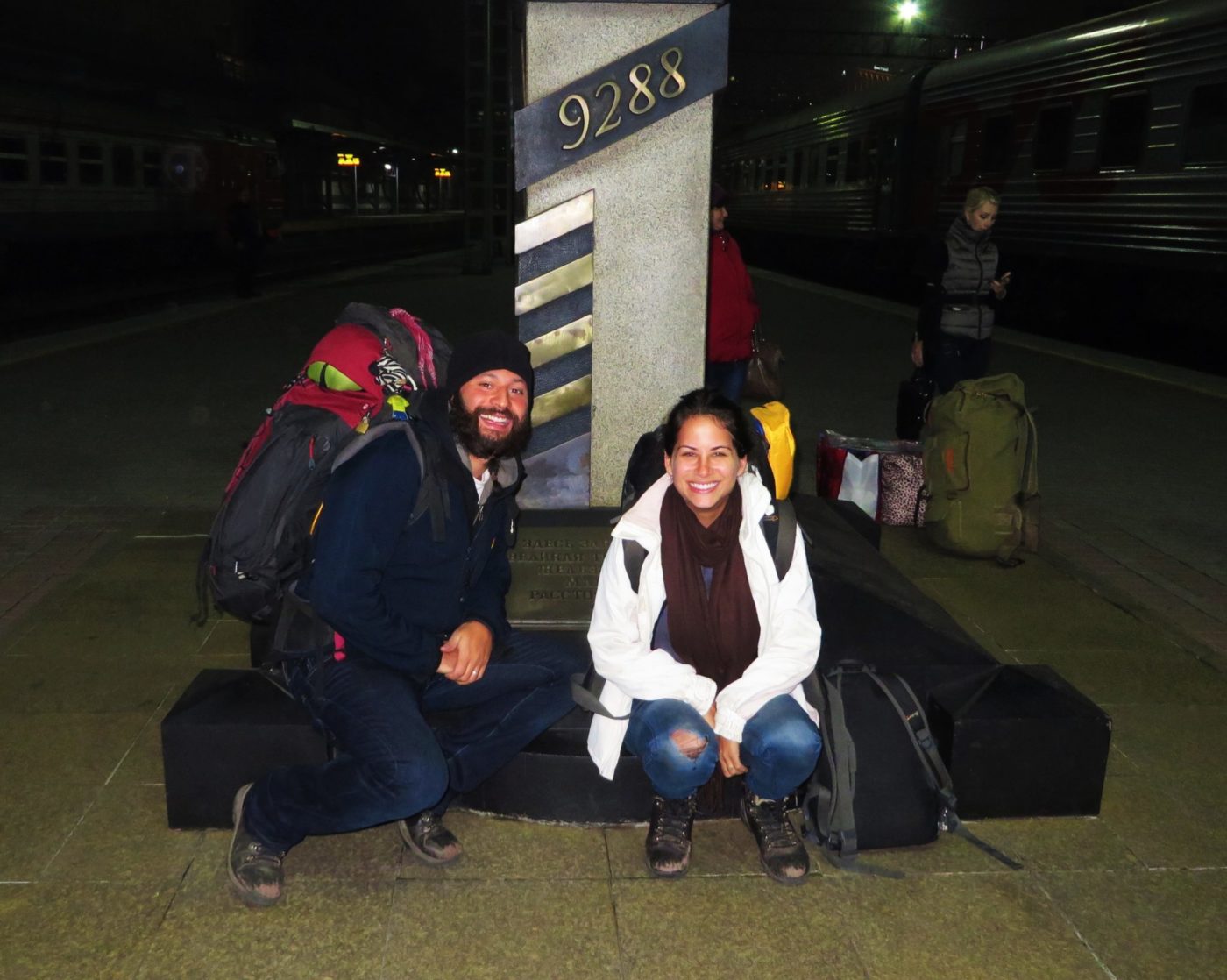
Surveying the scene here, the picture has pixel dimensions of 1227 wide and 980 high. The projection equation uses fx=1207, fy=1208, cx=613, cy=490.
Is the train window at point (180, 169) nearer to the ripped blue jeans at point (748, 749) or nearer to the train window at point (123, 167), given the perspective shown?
the train window at point (123, 167)

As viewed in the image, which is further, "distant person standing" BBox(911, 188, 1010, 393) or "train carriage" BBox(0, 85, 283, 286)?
"train carriage" BBox(0, 85, 283, 286)

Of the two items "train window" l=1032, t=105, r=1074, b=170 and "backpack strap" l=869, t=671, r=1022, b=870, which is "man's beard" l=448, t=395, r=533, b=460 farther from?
"train window" l=1032, t=105, r=1074, b=170

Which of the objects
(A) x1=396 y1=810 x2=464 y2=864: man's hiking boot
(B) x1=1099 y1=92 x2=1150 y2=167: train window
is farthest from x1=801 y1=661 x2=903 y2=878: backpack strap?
(B) x1=1099 y1=92 x2=1150 y2=167: train window

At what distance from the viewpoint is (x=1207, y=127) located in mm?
10867

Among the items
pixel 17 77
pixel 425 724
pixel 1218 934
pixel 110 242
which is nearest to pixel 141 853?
pixel 425 724

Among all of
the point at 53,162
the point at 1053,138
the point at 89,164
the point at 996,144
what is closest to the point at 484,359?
the point at 1053,138


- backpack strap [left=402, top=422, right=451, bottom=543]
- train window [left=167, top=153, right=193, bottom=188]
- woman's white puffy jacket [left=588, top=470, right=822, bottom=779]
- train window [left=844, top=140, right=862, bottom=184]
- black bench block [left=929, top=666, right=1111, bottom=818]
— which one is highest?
train window [left=844, top=140, right=862, bottom=184]

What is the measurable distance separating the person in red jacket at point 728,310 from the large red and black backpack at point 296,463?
3304mm

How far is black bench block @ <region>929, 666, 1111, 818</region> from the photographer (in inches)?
131

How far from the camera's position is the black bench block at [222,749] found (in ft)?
10.4

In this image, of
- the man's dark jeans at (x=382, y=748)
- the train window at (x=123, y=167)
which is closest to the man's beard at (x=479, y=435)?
the man's dark jeans at (x=382, y=748)

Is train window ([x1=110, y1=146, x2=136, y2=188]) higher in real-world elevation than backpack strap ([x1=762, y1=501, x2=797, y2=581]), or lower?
higher

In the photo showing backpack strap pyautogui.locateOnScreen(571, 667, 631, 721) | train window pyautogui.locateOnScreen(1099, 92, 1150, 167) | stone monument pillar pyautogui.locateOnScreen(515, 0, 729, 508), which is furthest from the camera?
train window pyautogui.locateOnScreen(1099, 92, 1150, 167)

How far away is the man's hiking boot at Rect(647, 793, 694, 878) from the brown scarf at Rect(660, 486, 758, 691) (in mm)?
428
